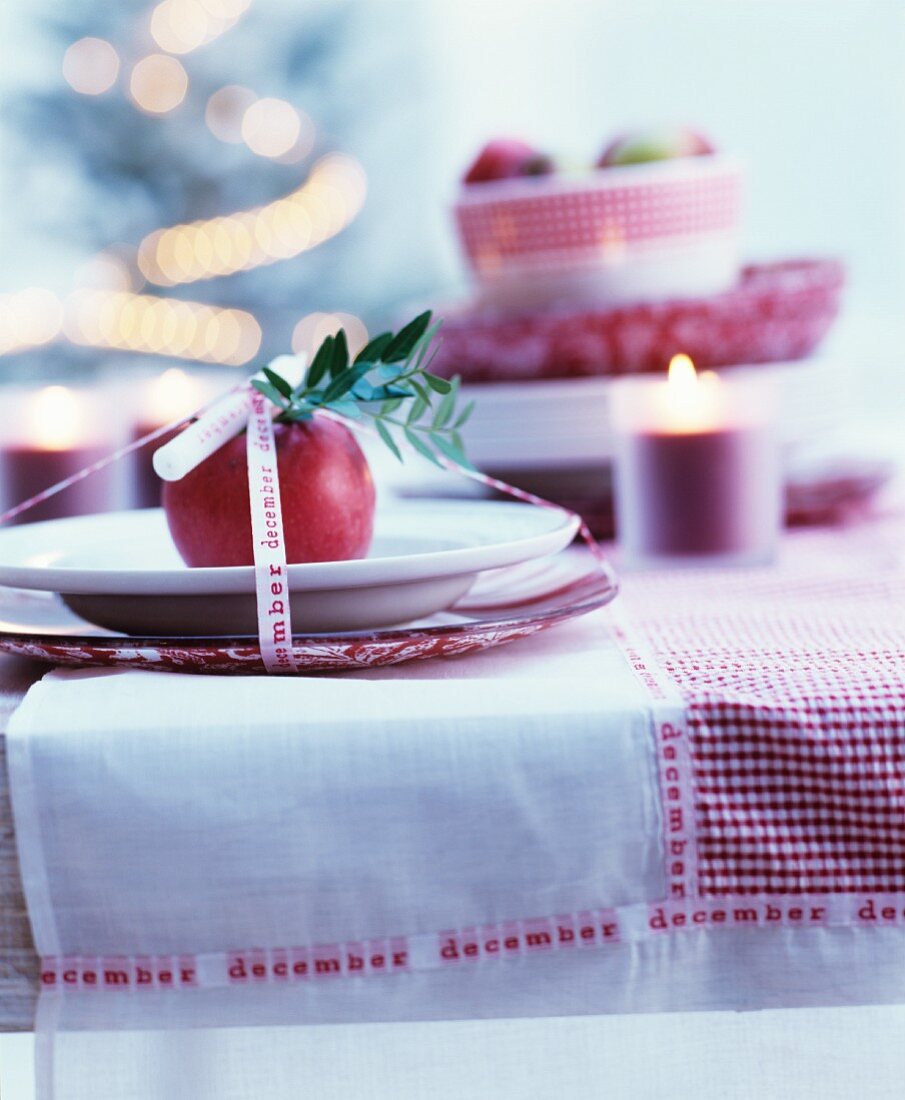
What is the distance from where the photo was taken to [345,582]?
1.52 feet

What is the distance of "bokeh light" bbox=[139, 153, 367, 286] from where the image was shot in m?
3.10

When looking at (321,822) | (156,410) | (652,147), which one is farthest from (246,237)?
(321,822)

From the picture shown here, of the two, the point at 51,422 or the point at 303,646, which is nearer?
the point at 303,646

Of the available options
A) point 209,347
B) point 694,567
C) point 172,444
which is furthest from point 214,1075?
point 209,347

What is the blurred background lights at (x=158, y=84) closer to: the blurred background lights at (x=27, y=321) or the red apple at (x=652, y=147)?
the blurred background lights at (x=27, y=321)

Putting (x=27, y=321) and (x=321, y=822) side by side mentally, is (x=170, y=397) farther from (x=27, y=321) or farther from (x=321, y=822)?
(x=27, y=321)

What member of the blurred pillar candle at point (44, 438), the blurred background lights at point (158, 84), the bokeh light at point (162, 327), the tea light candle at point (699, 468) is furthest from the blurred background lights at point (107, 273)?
the tea light candle at point (699, 468)

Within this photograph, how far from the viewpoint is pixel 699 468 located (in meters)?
0.74

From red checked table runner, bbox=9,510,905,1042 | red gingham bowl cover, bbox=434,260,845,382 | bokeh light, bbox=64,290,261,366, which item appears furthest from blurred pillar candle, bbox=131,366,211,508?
bokeh light, bbox=64,290,261,366

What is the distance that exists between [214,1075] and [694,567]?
15.5 inches

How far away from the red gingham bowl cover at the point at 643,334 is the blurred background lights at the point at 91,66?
252 centimetres

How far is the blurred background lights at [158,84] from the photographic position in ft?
10.1

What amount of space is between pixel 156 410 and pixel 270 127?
93.5 inches

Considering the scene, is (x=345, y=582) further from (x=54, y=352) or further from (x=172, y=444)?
(x=54, y=352)
